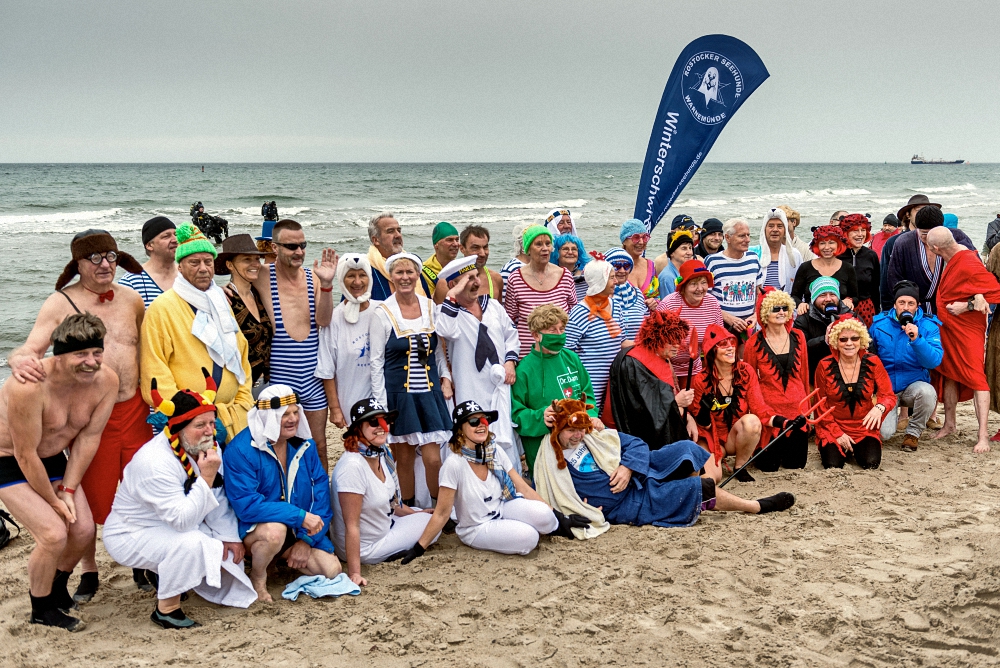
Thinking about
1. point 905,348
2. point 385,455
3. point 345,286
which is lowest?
point 385,455

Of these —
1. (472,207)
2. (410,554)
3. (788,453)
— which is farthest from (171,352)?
(472,207)

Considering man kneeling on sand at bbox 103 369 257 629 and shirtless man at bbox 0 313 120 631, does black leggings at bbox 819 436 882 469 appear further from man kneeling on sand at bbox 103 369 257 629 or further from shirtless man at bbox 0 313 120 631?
shirtless man at bbox 0 313 120 631

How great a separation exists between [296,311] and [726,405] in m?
3.18

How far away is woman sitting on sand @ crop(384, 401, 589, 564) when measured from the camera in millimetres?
4982

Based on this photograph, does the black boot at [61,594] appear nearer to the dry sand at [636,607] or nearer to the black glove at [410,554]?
the dry sand at [636,607]

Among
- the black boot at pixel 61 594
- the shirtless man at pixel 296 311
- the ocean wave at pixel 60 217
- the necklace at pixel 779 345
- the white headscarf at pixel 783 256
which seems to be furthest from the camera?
the ocean wave at pixel 60 217

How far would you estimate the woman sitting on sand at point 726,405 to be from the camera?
243 inches

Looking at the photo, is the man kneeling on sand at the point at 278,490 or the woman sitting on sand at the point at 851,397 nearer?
the man kneeling on sand at the point at 278,490

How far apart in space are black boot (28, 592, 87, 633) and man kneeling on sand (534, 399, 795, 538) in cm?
274

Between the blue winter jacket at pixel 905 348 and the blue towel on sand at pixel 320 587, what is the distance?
15.7ft

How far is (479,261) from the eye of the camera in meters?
6.19

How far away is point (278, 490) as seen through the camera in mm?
4582

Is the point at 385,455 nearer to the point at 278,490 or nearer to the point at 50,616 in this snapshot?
the point at 278,490

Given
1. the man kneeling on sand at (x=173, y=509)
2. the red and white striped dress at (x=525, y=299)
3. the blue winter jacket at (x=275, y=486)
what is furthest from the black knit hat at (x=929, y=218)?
the man kneeling on sand at (x=173, y=509)
